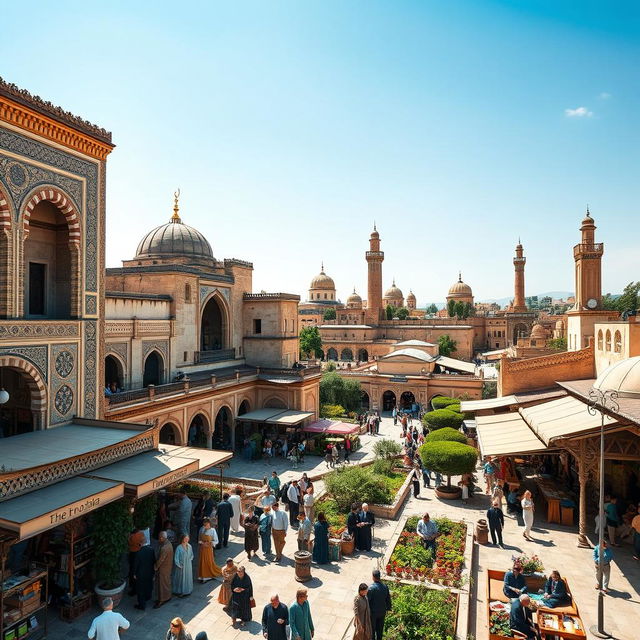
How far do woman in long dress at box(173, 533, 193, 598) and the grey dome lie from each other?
20.4 m

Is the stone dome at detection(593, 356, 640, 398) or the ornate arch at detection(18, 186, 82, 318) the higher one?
the ornate arch at detection(18, 186, 82, 318)

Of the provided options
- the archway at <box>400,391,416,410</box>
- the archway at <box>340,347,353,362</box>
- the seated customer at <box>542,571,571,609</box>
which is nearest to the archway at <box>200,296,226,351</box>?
the archway at <box>400,391,416,410</box>

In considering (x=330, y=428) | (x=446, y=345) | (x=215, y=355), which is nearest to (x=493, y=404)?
(x=330, y=428)

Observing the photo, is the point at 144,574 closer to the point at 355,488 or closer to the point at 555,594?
the point at 355,488

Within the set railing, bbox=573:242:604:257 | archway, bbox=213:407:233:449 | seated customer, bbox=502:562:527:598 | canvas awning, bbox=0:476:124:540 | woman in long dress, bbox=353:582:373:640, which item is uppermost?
railing, bbox=573:242:604:257

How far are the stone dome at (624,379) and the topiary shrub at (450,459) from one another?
391 centimetres

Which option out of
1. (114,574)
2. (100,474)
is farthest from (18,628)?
(100,474)

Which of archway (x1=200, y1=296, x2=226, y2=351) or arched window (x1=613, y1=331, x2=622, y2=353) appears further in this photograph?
archway (x1=200, y1=296, x2=226, y2=351)

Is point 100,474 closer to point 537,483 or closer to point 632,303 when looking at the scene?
point 537,483

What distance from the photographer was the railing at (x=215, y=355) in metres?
22.6

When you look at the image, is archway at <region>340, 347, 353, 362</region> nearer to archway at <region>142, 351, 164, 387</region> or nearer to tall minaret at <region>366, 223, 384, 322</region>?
tall minaret at <region>366, 223, 384, 322</region>

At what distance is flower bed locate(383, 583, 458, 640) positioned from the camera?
6770mm

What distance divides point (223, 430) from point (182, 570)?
14.9 meters

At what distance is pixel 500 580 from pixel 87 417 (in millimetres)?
9749
